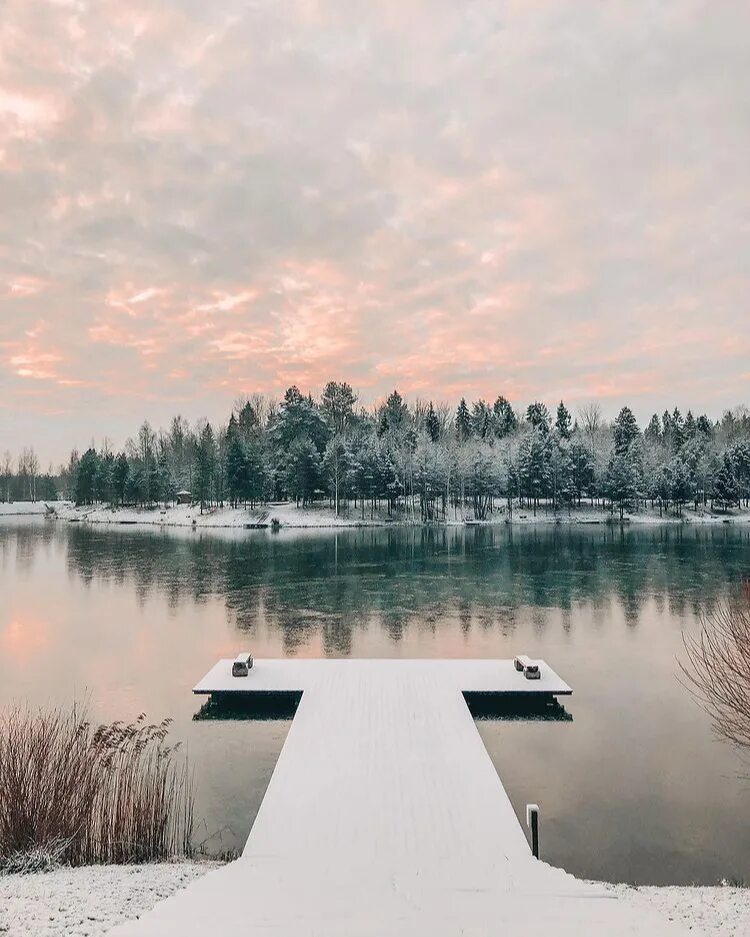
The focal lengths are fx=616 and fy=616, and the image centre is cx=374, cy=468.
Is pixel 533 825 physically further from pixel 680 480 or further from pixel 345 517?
pixel 680 480

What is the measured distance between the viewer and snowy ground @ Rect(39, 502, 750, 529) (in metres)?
60.2

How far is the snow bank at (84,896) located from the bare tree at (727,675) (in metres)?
7.18

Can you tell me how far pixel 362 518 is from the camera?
60719 millimetres

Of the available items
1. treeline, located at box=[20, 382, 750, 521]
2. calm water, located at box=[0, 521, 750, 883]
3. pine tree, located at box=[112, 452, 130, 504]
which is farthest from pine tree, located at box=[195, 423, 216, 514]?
calm water, located at box=[0, 521, 750, 883]

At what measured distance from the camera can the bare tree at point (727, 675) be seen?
8.51m

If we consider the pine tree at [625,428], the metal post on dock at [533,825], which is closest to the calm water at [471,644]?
the metal post on dock at [533,825]

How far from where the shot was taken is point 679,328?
128 feet

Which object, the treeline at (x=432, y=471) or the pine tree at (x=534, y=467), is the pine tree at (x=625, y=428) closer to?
the treeline at (x=432, y=471)

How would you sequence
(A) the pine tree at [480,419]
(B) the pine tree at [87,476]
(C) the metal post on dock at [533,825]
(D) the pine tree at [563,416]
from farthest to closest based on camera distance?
(D) the pine tree at [563,416]
(A) the pine tree at [480,419]
(B) the pine tree at [87,476]
(C) the metal post on dock at [533,825]

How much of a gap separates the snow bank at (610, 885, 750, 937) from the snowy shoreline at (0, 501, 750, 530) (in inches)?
2063

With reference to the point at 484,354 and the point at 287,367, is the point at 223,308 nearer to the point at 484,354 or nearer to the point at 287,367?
the point at 484,354

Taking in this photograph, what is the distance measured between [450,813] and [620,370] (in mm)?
76687

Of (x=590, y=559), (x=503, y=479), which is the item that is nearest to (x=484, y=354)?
(x=503, y=479)

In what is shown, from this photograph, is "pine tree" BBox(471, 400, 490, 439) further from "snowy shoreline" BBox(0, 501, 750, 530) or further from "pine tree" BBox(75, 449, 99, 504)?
"pine tree" BBox(75, 449, 99, 504)
